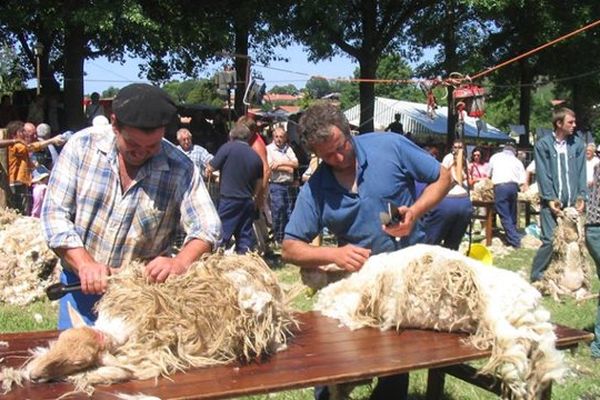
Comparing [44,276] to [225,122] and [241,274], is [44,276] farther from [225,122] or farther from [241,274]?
Answer: [225,122]

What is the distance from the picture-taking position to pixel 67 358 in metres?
2.32

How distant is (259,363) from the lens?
2.67 meters

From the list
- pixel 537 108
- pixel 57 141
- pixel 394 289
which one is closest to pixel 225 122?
pixel 57 141

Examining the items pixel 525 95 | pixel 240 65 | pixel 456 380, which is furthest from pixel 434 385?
pixel 525 95

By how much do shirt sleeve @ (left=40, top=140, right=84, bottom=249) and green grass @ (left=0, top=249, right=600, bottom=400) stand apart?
1.04 m

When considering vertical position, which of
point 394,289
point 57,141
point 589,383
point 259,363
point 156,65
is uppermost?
point 156,65

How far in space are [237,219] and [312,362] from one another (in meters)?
5.83

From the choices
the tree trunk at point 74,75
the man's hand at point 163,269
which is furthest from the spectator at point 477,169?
the man's hand at point 163,269

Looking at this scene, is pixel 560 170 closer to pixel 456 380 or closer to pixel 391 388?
pixel 456 380

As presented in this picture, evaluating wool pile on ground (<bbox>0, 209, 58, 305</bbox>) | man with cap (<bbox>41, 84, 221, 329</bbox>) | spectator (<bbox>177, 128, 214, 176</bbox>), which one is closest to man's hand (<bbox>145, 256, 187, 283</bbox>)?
man with cap (<bbox>41, 84, 221, 329</bbox>)

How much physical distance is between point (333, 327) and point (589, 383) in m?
2.53

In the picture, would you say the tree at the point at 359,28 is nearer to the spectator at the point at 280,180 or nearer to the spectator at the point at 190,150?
the spectator at the point at 280,180

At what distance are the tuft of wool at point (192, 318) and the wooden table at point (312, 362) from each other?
54mm

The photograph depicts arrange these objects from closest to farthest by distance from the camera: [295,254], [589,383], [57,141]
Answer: [295,254], [589,383], [57,141]
